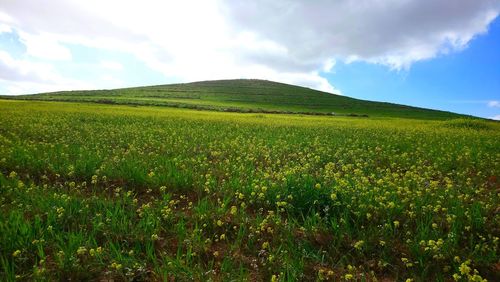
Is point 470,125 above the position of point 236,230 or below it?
above

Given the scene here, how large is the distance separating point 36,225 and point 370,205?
227 inches

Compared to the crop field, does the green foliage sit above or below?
above

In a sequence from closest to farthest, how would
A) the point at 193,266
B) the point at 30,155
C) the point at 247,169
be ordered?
the point at 193,266
the point at 247,169
the point at 30,155

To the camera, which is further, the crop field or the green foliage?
the green foliage

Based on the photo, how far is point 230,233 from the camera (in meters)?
6.00

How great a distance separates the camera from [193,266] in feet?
16.4

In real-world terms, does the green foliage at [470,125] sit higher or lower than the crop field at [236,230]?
higher

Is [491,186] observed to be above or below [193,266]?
above

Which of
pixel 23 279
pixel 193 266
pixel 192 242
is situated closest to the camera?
pixel 23 279

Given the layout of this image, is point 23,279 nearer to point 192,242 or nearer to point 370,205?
point 192,242

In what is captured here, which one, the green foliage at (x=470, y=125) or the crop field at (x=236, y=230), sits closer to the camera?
the crop field at (x=236, y=230)

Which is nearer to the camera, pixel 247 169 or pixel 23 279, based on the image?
pixel 23 279

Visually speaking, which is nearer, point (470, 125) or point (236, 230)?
point (236, 230)

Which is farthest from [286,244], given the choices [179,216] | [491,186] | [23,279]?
[491,186]
